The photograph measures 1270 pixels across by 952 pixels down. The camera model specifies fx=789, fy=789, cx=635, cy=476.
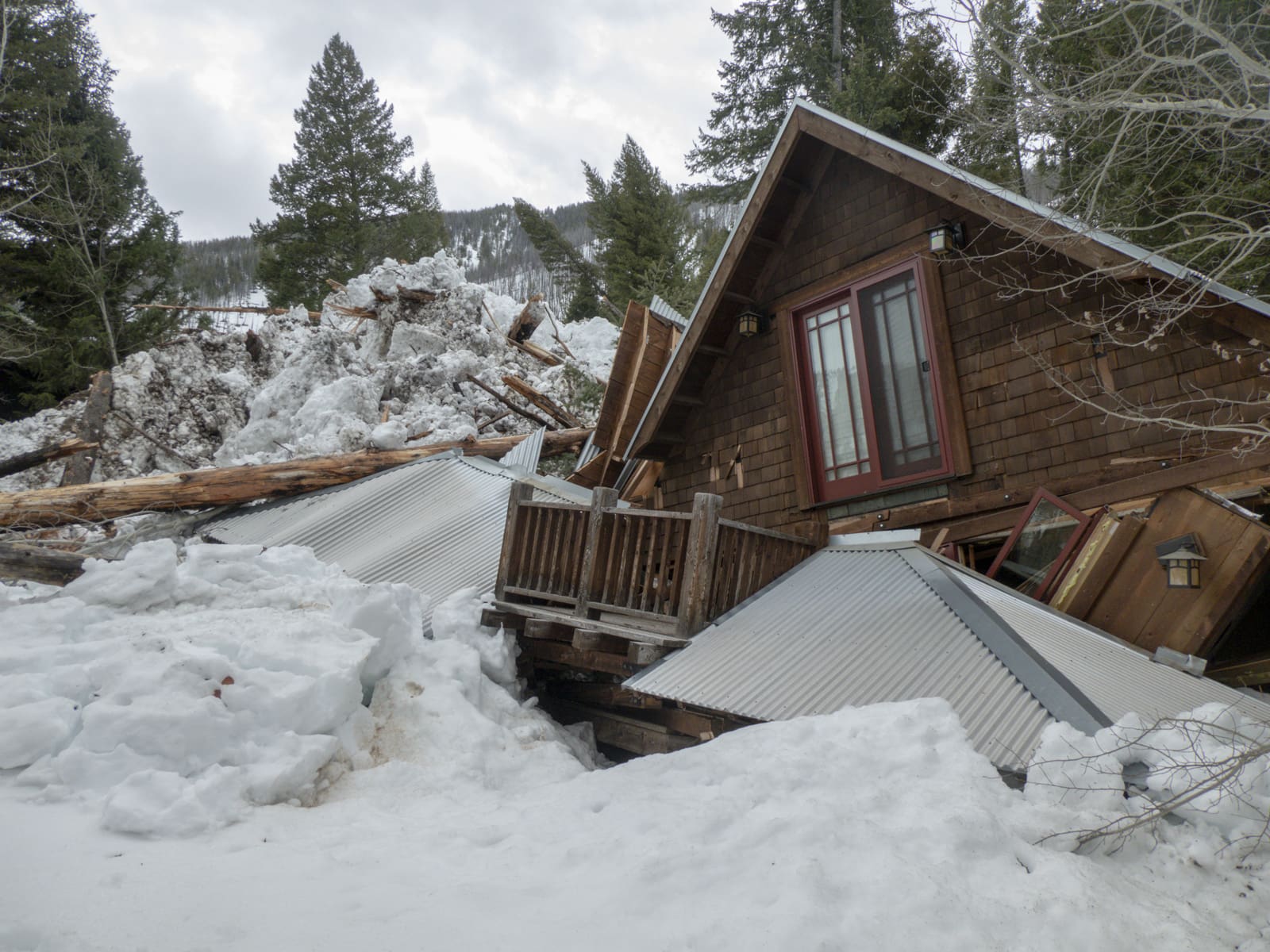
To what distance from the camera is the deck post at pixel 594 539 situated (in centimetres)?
660

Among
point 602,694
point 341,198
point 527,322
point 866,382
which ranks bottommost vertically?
point 602,694

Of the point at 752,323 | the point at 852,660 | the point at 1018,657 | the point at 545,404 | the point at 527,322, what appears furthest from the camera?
the point at 527,322

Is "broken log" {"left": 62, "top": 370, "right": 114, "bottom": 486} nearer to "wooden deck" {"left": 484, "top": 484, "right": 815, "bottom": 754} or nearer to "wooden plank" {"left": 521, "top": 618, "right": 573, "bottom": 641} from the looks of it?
"wooden deck" {"left": 484, "top": 484, "right": 815, "bottom": 754}

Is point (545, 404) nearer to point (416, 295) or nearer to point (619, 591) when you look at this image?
point (416, 295)

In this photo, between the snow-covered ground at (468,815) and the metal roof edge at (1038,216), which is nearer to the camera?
the snow-covered ground at (468,815)

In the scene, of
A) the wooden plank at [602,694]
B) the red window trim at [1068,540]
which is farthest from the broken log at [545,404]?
the red window trim at [1068,540]

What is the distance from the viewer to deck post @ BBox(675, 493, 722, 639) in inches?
237

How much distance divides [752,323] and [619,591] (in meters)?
3.67

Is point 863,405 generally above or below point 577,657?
above

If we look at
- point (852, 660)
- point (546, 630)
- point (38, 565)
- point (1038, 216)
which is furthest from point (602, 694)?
point (1038, 216)

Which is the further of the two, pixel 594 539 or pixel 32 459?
pixel 32 459

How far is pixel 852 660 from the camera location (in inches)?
208

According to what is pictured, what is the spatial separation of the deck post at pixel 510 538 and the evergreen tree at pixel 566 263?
22.0 m

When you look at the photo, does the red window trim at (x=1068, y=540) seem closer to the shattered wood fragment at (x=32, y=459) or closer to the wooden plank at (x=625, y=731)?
the wooden plank at (x=625, y=731)
